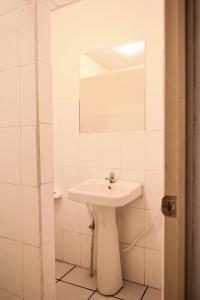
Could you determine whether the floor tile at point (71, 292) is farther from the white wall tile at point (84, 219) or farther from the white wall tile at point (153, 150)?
the white wall tile at point (153, 150)

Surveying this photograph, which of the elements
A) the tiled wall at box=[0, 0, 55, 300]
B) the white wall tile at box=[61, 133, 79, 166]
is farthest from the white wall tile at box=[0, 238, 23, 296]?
the white wall tile at box=[61, 133, 79, 166]

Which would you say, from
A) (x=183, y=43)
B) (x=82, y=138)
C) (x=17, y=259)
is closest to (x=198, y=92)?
(x=183, y=43)

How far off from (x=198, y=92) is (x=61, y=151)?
1641 millimetres

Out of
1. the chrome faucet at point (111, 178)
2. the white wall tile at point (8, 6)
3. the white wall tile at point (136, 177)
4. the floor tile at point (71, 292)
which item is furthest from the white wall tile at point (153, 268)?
the white wall tile at point (8, 6)

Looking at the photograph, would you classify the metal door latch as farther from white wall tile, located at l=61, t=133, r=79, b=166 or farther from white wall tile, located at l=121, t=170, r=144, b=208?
white wall tile, located at l=61, t=133, r=79, b=166

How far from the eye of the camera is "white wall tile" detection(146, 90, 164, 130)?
5.77ft

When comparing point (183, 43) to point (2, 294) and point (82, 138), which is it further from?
point (82, 138)

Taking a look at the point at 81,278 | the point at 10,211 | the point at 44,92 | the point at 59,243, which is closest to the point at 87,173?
the point at 59,243

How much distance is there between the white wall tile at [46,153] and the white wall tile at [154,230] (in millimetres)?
1165

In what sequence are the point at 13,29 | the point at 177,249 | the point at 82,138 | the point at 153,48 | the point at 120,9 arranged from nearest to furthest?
the point at 177,249 < the point at 13,29 < the point at 153,48 < the point at 120,9 < the point at 82,138

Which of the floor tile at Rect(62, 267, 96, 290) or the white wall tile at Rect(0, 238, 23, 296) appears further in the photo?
the floor tile at Rect(62, 267, 96, 290)

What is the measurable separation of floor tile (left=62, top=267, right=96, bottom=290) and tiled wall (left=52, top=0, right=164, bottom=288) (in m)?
0.08

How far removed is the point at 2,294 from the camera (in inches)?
37.9

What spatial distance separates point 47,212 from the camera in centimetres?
88
